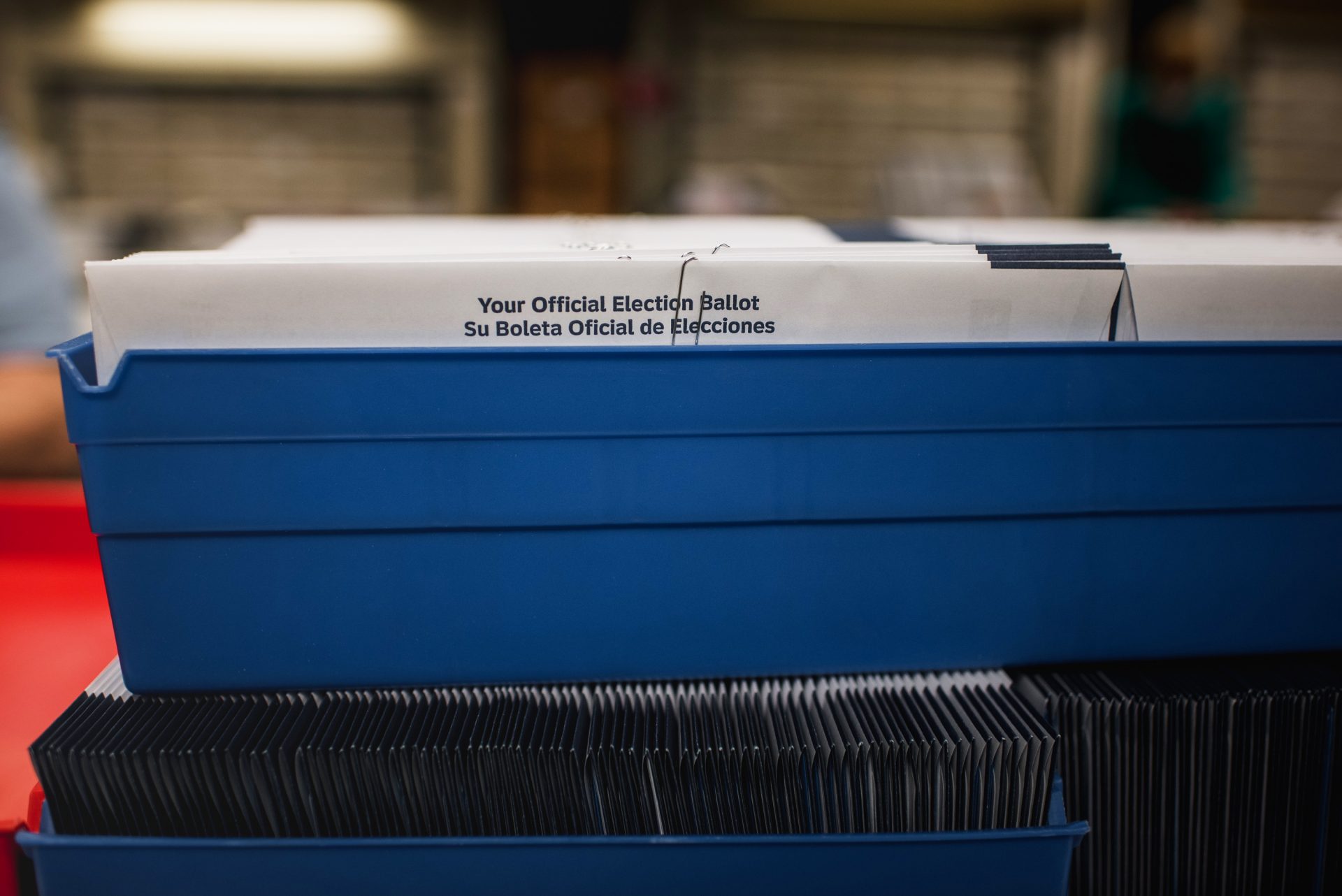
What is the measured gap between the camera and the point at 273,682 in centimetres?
54

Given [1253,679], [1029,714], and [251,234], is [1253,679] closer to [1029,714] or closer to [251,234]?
[1029,714]

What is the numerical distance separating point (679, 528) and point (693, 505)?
19 millimetres

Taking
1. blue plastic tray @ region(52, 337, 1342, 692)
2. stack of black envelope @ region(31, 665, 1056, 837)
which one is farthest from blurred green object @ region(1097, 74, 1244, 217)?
stack of black envelope @ region(31, 665, 1056, 837)

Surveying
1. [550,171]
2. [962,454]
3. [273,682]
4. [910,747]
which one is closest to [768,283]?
[962,454]

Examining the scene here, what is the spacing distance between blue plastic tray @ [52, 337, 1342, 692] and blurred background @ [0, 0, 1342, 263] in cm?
354

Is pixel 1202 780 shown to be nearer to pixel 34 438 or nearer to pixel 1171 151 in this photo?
pixel 34 438

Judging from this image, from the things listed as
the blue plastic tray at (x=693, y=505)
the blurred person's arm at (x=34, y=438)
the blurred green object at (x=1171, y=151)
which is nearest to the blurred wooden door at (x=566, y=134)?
the blurred green object at (x=1171, y=151)

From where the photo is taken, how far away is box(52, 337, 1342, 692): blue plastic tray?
0.49 meters

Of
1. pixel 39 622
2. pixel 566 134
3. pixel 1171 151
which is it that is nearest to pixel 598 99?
pixel 566 134

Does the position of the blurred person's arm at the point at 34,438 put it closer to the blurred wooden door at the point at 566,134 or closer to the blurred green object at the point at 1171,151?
the blurred green object at the point at 1171,151

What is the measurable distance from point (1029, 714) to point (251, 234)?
623mm

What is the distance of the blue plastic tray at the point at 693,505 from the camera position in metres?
0.49

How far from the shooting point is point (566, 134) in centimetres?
446

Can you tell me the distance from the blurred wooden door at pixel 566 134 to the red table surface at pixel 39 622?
150 inches
